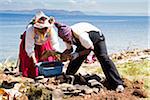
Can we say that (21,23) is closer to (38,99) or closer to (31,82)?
(31,82)

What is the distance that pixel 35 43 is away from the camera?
226 inches

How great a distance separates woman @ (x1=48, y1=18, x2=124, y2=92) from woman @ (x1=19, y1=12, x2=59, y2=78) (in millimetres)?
136

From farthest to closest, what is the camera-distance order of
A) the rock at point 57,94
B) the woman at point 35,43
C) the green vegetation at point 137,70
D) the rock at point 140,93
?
the green vegetation at point 137,70
the woman at point 35,43
the rock at point 140,93
the rock at point 57,94

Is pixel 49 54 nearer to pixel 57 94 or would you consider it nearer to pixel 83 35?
pixel 83 35

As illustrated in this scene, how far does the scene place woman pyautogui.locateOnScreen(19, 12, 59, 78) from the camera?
5.46m

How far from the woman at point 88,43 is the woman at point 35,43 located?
0.14 meters

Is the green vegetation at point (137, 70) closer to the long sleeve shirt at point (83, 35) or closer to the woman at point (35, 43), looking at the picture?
the long sleeve shirt at point (83, 35)

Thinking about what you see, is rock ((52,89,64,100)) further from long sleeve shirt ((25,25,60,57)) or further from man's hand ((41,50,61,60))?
long sleeve shirt ((25,25,60,57))

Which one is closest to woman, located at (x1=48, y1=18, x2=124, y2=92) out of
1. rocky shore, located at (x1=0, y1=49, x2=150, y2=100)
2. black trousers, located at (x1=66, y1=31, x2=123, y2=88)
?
black trousers, located at (x1=66, y1=31, x2=123, y2=88)

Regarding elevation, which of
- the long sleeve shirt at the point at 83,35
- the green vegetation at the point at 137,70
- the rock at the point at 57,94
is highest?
the long sleeve shirt at the point at 83,35

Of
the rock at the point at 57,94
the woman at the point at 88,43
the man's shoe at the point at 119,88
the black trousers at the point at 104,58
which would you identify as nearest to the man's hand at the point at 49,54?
the woman at the point at 88,43

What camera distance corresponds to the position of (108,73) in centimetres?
556

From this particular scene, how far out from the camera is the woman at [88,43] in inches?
211

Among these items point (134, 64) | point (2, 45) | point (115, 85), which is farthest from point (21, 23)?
point (115, 85)
